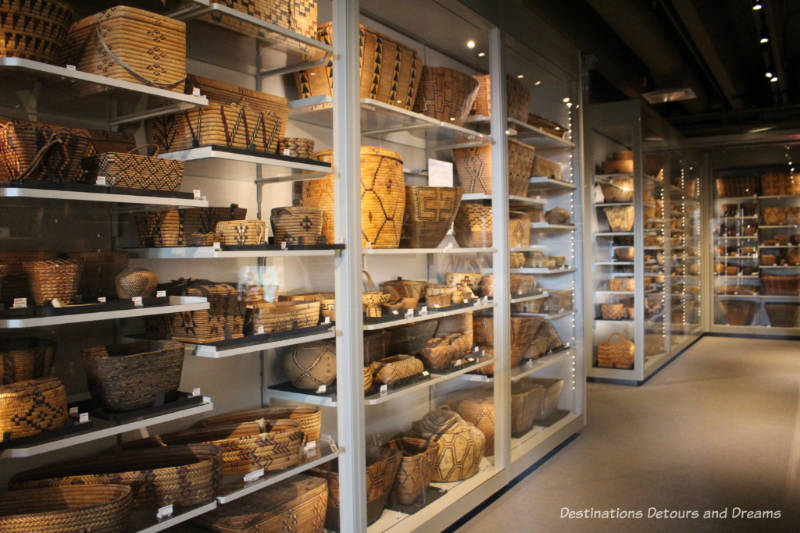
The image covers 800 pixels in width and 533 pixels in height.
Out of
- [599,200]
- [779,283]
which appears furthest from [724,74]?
[779,283]

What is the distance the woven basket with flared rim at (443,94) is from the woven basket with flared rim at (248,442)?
192 cm

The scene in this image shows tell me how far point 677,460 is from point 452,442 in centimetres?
196

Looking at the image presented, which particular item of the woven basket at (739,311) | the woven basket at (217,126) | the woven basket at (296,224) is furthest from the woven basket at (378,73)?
the woven basket at (739,311)

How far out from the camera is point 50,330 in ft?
6.81

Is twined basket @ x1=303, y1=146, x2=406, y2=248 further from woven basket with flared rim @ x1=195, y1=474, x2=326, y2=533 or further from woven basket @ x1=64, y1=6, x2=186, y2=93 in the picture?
woven basket with flared rim @ x1=195, y1=474, x2=326, y2=533

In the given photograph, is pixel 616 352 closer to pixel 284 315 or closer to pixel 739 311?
pixel 739 311

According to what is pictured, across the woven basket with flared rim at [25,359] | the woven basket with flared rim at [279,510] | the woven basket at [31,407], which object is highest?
the woven basket with flared rim at [25,359]

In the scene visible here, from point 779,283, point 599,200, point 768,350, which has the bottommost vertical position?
point 768,350

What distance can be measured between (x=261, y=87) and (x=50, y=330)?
147 centimetres

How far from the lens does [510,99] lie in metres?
4.30

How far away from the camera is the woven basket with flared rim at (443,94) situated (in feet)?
12.0

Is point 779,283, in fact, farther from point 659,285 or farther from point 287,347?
point 287,347

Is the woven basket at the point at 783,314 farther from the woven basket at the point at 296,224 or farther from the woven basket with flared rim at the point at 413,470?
the woven basket at the point at 296,224

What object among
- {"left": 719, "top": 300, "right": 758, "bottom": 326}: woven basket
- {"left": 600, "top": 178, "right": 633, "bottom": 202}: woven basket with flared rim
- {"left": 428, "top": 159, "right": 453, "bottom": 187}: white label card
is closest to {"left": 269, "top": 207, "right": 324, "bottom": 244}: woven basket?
{"left": 428, "top": 159, "right": 453, "bottom": 187}: white label card
